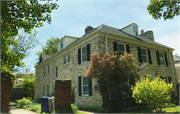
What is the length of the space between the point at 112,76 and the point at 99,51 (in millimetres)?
2381

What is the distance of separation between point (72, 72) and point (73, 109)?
640 centimetres

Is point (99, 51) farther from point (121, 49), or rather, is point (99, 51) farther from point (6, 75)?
point (6, 75)

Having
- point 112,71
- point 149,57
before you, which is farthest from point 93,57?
point 149,57

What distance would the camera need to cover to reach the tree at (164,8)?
380 inches

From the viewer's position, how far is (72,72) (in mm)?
15062

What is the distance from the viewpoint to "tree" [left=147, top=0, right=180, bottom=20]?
9.66m

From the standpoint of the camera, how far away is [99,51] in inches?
457

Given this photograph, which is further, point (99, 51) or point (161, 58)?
point (161, 58)

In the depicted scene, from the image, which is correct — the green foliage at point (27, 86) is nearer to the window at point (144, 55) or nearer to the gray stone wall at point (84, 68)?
the gray stone wall at point (84, 68)

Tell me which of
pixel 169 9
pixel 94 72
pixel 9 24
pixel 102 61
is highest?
pixel 169 9

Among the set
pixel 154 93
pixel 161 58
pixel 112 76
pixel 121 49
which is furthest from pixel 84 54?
pixel 161 58

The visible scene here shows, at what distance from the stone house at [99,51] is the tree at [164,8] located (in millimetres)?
3431

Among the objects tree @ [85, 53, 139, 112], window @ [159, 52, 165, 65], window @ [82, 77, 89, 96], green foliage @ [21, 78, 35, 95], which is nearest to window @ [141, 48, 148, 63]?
window @ [159, 52, 165, 65]

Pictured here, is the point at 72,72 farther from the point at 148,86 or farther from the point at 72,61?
the point at 148,86
